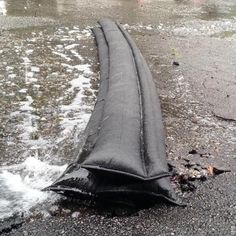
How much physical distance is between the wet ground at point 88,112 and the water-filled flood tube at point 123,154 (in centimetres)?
15

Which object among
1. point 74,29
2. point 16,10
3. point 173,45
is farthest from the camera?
point 16,10

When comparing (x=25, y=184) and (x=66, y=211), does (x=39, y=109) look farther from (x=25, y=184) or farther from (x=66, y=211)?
(x=66, y=211)

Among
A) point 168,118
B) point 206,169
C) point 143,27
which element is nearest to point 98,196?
point 206,169

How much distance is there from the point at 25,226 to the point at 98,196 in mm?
548

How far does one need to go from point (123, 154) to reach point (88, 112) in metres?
1.66

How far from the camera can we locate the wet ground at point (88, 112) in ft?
8.94

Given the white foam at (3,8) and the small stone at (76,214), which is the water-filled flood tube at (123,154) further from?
the white foam at (3,8)

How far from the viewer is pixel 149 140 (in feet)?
10.7

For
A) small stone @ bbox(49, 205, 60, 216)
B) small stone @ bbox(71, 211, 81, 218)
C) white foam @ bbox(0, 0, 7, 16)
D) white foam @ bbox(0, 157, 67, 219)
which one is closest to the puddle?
white foam @ bbox(0, 157, 67, 219)

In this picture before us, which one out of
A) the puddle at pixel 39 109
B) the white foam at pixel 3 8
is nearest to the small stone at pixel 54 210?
the puddle at pixel 39 109

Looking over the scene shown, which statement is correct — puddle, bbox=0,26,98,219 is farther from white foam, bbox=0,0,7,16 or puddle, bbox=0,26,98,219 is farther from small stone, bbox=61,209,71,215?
white foam, bbox=0,0,7,16

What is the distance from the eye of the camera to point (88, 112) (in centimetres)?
449

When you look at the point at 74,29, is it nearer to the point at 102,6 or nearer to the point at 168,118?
the point at 102,6

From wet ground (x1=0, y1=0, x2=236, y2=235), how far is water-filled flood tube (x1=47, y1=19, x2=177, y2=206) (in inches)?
5.8
